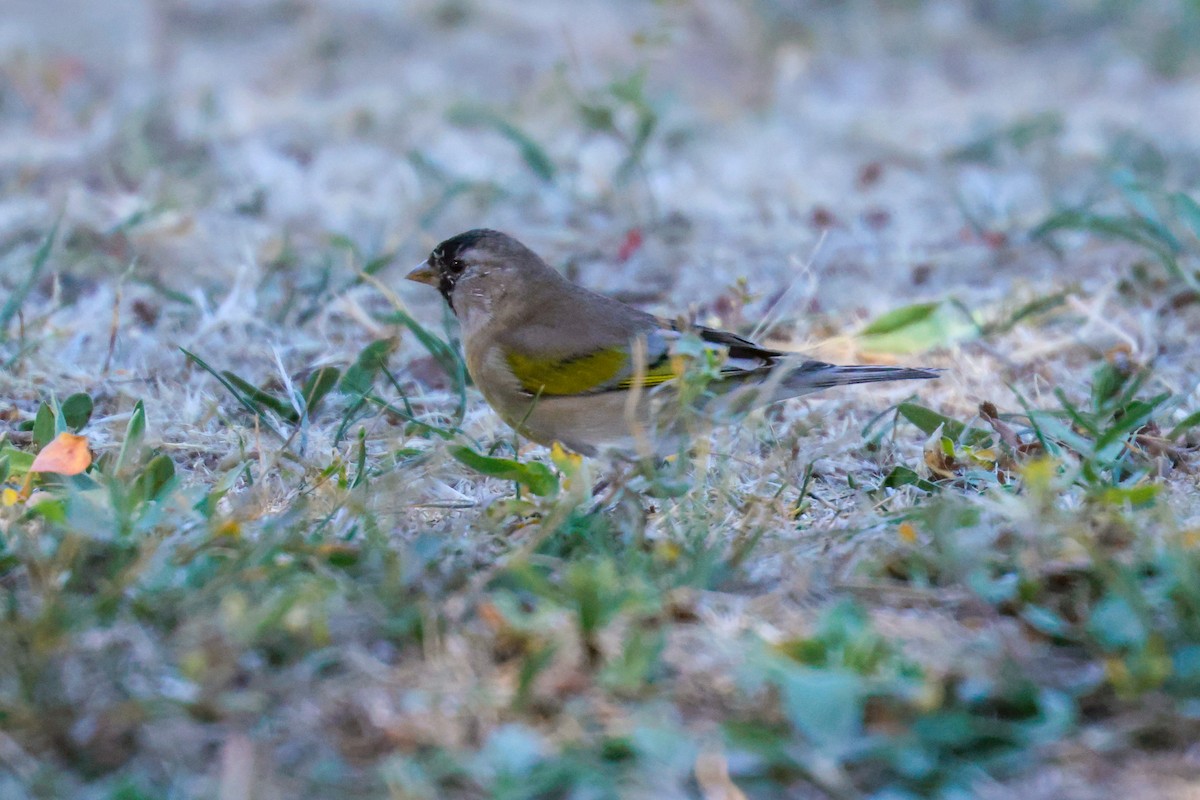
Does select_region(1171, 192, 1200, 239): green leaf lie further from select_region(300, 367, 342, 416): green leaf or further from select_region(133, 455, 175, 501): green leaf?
select_region(133, 455, 175, 501): green leaf

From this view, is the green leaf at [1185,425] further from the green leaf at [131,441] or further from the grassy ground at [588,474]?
the green leaf at [131,441]

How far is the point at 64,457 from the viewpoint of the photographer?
3.26 meters

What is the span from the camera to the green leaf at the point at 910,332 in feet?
16.1

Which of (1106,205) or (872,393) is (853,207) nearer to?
(1106,205)

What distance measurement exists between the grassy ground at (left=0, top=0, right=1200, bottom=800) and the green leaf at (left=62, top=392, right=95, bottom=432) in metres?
0.01

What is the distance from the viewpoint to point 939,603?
274cm

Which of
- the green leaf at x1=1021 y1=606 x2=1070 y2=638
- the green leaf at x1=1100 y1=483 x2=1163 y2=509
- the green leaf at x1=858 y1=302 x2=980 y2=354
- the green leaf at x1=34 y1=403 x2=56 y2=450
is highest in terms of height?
the green leaf at x1=1100 y1=483 x2=1163 y2=509

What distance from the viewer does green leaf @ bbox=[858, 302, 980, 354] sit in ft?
16.1

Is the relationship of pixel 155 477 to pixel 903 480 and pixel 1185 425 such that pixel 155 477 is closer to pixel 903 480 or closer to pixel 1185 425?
pixel 903 480

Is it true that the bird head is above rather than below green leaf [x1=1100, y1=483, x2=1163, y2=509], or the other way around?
below

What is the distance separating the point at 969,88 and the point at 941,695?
28.8 ft

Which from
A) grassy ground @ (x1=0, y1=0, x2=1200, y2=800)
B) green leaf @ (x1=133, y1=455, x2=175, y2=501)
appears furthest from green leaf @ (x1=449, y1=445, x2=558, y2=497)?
green leaf @ (x1=133, y1=455, x2=175, y2=501)

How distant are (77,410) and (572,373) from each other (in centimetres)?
140


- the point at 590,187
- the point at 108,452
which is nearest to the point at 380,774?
the point at 108,452
